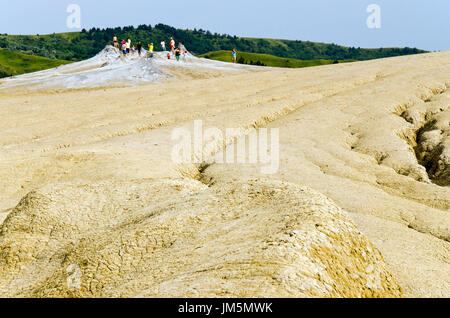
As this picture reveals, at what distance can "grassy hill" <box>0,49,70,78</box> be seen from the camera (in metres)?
173

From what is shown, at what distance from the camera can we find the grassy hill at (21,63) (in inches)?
6815

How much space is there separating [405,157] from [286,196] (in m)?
16.2

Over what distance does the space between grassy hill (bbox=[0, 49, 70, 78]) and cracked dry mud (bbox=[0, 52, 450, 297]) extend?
157347 millimetres

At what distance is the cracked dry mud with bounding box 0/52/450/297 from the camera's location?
662 centimetres

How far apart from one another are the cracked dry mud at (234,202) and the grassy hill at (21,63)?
157m

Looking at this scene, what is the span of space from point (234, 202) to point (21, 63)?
204872 millimetres

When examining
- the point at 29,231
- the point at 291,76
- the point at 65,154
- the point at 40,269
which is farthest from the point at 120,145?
the point at 291,76

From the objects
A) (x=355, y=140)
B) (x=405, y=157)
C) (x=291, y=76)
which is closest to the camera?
(x=405, y=157)

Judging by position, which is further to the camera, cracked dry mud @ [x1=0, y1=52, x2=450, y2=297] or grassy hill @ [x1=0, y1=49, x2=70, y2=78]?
grassy hill @ [x1=0, y1=49, x2=70, y2=78]

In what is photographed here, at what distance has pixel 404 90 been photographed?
117 feet

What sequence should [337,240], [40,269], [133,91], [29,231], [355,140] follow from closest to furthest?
[337,240] → [40,269] → [29,231] → [355,140] → [133,91]

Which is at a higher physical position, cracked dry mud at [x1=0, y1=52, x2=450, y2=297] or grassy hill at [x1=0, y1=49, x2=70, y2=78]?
grassy hill at [x1=0, y1=49, x2=70, y2=78]
